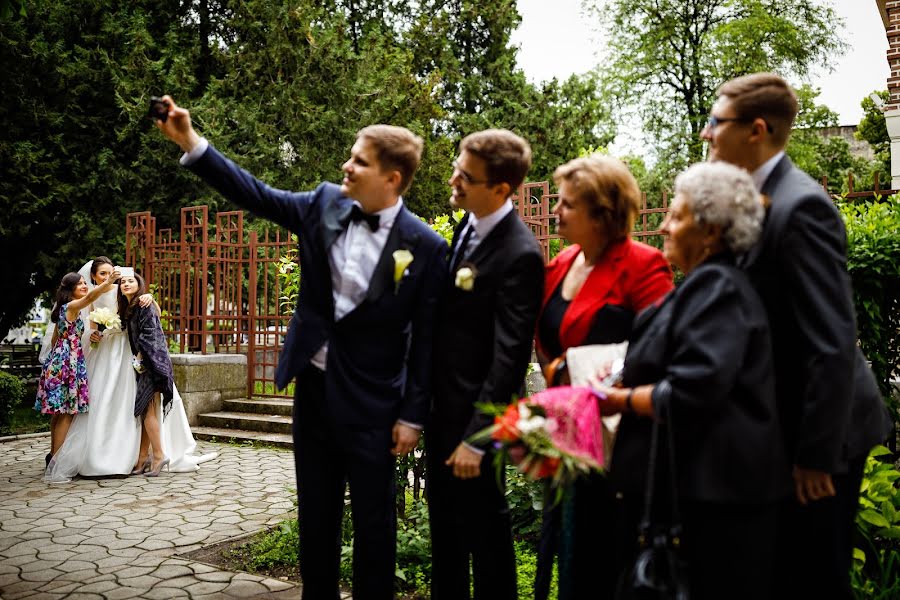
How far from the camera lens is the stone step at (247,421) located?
1025 centimetres

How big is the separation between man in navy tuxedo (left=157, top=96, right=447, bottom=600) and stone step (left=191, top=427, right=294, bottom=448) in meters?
6.60

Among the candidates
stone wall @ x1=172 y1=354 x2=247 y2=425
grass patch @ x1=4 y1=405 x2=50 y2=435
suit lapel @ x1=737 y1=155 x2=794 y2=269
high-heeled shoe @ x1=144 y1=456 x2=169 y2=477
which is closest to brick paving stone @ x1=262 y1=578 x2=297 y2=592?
suit lapel @ x1=737 y1=155 x2=794 y2=269

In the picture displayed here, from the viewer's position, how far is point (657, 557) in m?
2.08

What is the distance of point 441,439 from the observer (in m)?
2.94

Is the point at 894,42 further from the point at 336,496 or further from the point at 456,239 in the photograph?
the point at 336,496

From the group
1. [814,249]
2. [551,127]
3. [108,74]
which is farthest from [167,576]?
[551,127]

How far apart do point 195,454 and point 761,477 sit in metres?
8.16

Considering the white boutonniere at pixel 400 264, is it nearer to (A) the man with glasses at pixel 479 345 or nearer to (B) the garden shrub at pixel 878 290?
(A) the man with glasses at pixel 479 345

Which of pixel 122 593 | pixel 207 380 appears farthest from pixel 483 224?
pixel 207 380

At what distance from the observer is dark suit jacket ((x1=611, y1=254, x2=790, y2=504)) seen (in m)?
2.07

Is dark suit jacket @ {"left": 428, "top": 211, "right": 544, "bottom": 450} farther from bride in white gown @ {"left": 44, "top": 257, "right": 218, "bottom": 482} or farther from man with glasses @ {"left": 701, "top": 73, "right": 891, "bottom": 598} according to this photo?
bride in white gown @ {"left": 44, "top": 257, "right": 218, "bottom": 482}

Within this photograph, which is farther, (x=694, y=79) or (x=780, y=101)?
(x=694, y=79)

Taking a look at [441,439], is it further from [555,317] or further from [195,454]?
[195,454]

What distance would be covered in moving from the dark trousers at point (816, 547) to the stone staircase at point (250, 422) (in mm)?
7742
